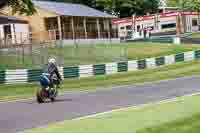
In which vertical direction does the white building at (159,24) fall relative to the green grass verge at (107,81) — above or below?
above

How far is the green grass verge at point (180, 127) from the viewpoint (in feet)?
33.8

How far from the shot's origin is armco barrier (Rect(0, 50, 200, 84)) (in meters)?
32.2

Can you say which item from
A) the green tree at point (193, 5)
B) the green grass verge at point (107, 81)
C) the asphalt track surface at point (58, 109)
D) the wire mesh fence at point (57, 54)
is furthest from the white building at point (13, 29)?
the green tree at point (193, 5)

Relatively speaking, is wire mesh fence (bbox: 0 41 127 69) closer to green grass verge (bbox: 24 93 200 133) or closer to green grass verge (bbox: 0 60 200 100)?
green grass verge (bbox: 0 60 200 100)

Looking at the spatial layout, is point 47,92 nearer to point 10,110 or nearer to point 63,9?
point 10,110

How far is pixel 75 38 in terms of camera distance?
63.8 meters

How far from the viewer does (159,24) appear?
95.6 m

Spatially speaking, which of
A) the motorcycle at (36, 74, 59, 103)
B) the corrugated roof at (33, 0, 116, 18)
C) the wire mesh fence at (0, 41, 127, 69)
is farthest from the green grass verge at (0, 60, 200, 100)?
the corrugated roof at (33, 0, 116, 18)

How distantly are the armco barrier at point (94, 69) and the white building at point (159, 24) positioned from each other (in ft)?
151

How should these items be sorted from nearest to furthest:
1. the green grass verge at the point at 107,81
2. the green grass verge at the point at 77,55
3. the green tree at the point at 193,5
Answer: the green grass verge at the point at 107,81 < the green grass verge at the point at 77,55 < the green tree at the point at 193,5

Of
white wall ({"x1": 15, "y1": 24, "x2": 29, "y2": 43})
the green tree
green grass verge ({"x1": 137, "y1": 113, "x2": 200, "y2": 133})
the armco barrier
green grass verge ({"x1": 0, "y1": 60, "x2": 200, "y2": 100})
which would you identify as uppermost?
the green tree

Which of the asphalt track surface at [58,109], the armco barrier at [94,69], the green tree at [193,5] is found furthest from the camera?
the green tree at [193,5]

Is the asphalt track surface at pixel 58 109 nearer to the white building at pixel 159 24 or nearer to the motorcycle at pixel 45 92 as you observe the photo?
the motorcycle at pixel 45 92

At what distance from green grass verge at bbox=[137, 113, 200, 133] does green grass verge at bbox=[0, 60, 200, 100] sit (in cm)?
1468
